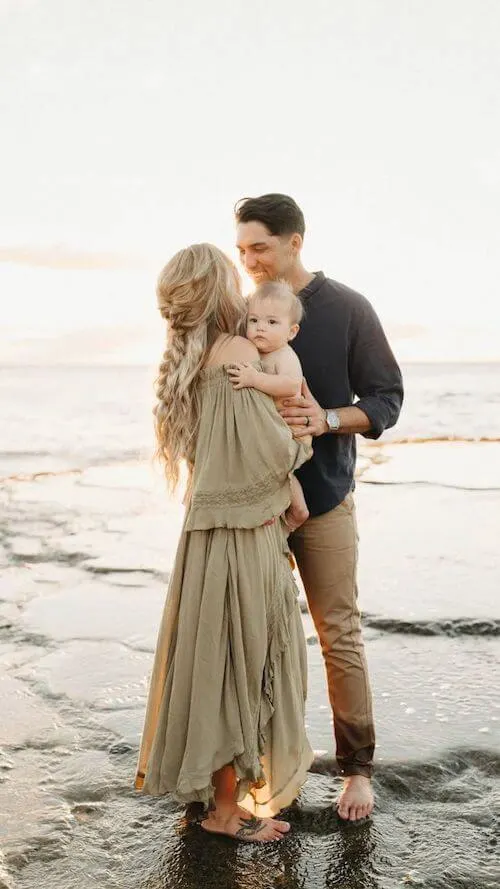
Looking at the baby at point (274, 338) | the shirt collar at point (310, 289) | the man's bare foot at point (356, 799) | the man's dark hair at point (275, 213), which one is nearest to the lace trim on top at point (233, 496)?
the baby at point (274, 338)

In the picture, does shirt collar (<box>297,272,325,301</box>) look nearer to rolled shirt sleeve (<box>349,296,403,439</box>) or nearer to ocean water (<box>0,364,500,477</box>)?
rolled shirt sleeve (<box>349,296,403,439</box>)

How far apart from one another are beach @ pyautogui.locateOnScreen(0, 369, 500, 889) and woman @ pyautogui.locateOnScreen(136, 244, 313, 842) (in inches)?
9.2

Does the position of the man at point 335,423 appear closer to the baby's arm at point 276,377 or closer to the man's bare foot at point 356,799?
the man's bare foot at point 356,799

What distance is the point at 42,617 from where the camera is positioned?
5215 mm

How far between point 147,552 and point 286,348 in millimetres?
4055

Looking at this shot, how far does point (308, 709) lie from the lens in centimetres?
396

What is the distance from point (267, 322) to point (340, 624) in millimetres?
1181

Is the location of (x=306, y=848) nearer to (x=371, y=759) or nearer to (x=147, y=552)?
(x=371, y=759)

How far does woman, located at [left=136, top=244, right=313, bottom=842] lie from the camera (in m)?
2.84

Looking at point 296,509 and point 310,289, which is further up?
point 310,289

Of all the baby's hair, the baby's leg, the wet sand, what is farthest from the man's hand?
the wet sand

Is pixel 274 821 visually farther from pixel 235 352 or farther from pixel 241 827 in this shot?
pixel 235 352

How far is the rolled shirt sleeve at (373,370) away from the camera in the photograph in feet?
10.8

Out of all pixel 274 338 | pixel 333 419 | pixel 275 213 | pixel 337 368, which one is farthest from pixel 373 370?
pixel 275 213
